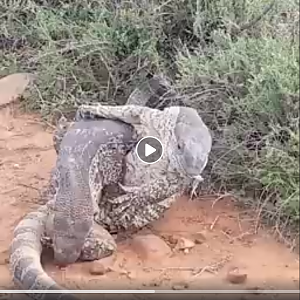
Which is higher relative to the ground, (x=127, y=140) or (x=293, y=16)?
(x=293, y=16)

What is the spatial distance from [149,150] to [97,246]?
1.93ft

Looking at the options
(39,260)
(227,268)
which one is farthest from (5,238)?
(227,268)

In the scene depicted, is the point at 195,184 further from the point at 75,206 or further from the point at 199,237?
the point at 75,206

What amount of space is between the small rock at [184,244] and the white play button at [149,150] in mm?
433

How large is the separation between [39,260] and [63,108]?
200cm

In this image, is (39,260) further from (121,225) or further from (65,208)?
(121,225)

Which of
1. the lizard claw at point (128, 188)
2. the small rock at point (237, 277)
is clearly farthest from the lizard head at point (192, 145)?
the small rock at point (237, 277)

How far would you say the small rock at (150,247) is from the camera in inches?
144

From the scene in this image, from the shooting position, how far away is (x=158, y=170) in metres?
3.78

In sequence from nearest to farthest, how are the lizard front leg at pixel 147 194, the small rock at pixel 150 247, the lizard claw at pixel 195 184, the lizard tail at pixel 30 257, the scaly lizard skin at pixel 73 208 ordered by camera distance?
the lizard tail at pixel 30 257
the scaly lizard skin at pixel 73 208
the small rock at pixel 150 247
the lizard front leg at pixel 147 194
the lizard claw at pixel 195 184

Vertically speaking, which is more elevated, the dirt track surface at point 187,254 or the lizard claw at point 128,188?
the lizard claw at point 128,188

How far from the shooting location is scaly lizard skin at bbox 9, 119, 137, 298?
3543 mm

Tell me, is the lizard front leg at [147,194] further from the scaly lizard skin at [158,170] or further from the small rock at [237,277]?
the small rock at [237,277]

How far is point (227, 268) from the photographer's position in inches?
137
